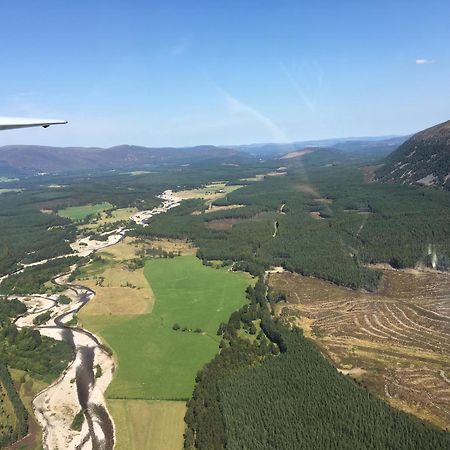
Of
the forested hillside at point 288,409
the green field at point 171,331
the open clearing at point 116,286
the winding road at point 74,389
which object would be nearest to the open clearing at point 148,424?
the winding road at point 74,389

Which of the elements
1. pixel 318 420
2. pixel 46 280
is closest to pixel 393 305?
pixel 318 420

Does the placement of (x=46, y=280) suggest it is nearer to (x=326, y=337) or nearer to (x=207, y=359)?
(x=207, y=359)

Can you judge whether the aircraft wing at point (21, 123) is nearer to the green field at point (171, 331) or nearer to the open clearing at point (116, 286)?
the green field at point (171, 331)

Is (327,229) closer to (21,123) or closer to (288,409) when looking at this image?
(288,409)

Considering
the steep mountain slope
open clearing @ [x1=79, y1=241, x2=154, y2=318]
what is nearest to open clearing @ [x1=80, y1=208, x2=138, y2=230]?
open clearing @ [x1=79, y1=241, x2=154, y2=318]

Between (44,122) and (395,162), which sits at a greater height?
(44,122)

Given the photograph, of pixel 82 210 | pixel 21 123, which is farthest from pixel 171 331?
pixel 82 210
